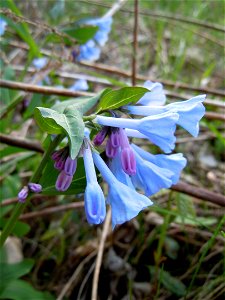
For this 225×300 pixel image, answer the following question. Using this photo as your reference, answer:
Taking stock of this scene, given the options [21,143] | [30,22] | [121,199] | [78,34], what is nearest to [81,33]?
[78,34]

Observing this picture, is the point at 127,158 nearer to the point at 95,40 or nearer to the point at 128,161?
the point at 128,161

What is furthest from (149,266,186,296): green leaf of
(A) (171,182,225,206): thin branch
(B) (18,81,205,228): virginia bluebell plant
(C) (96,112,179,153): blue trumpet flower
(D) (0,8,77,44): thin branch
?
(D) (0,8,77,44): thin branch

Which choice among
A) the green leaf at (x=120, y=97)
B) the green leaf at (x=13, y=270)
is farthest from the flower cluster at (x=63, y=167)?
the green leaf at (x=13, y=270)

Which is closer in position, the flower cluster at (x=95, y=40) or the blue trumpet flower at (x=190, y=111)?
the blue trumpet flower at (x=190, y=111)

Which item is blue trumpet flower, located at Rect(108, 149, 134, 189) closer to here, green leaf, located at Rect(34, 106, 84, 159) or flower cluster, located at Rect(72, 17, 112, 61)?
green leaf, located at Rect(34, 106, 84, 159)

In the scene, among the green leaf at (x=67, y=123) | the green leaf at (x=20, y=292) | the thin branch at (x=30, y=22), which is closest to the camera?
the green leaf at (x=67, y=123)

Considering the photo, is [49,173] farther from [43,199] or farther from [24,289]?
[43,199]

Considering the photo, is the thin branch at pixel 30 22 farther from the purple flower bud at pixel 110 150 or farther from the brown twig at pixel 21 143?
the purple flower bud at pixel 110 150
